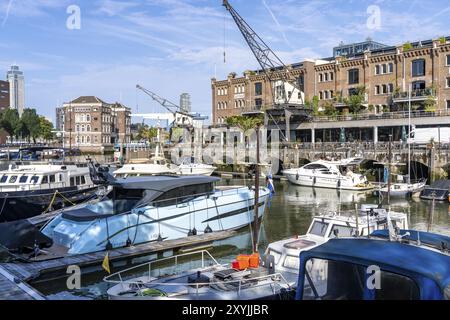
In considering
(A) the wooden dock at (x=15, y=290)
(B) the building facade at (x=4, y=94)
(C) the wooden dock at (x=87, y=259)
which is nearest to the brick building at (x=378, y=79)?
(C) the wooden dock at (x=87, y=259)

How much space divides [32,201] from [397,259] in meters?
25.4

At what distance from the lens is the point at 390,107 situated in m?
63.7

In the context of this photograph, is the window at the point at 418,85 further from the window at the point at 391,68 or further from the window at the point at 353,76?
the window at the point at 353,76

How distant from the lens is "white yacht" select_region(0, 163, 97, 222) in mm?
27094

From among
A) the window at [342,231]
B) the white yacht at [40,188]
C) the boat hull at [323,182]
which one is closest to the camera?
the window at [342,231]

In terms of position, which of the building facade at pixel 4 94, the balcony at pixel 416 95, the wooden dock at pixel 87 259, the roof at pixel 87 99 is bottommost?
the wooden dock at pixel 87 259

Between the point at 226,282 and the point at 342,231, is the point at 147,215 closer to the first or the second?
the point at 342,231

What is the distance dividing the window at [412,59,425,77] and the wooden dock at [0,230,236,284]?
48828 mm

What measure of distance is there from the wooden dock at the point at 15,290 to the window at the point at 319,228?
10.8m

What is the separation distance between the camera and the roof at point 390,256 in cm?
687

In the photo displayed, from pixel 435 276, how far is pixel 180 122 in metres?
91.7

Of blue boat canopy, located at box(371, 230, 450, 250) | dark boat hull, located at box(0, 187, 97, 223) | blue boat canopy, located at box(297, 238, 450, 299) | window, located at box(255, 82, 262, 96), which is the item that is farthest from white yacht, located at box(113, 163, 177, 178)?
window, located at box(255, 82, 262, 96)

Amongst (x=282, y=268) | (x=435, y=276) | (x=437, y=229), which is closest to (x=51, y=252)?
(x=282, y=268)
